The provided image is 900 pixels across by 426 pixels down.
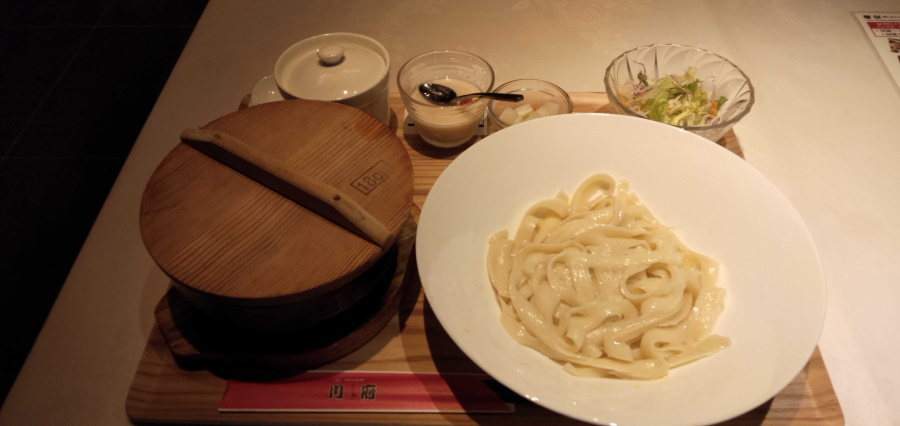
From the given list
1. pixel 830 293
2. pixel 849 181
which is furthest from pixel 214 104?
pixel 849 181

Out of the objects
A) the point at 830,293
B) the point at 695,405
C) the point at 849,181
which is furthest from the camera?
the point at 849,181

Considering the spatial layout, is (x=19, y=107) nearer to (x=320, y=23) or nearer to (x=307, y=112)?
(x=320, y=23)

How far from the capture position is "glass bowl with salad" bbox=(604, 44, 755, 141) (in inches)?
74.0

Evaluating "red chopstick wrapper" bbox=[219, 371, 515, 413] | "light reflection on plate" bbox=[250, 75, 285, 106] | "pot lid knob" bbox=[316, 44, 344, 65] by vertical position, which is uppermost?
"pot lid knob" bbox=[316, 44, 344, 65]

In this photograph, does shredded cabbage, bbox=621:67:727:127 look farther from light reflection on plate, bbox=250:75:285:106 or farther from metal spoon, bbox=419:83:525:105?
light reflection on plate, bbox=250:75:285:106

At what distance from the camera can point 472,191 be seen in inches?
57.8

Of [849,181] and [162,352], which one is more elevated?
[849,181]

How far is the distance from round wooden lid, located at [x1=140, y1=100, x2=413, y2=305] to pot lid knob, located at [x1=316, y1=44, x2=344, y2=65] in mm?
382

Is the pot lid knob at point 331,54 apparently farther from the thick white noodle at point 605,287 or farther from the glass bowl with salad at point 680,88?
the glass bowl with salad at point 680,88

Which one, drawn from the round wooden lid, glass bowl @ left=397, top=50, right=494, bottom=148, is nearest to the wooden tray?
the round wooden lid

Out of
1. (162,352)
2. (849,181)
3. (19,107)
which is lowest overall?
(19,107)

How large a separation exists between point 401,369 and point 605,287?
59cm

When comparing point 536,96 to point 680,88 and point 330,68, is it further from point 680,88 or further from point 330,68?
point 330,68

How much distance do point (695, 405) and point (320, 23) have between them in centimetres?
237
